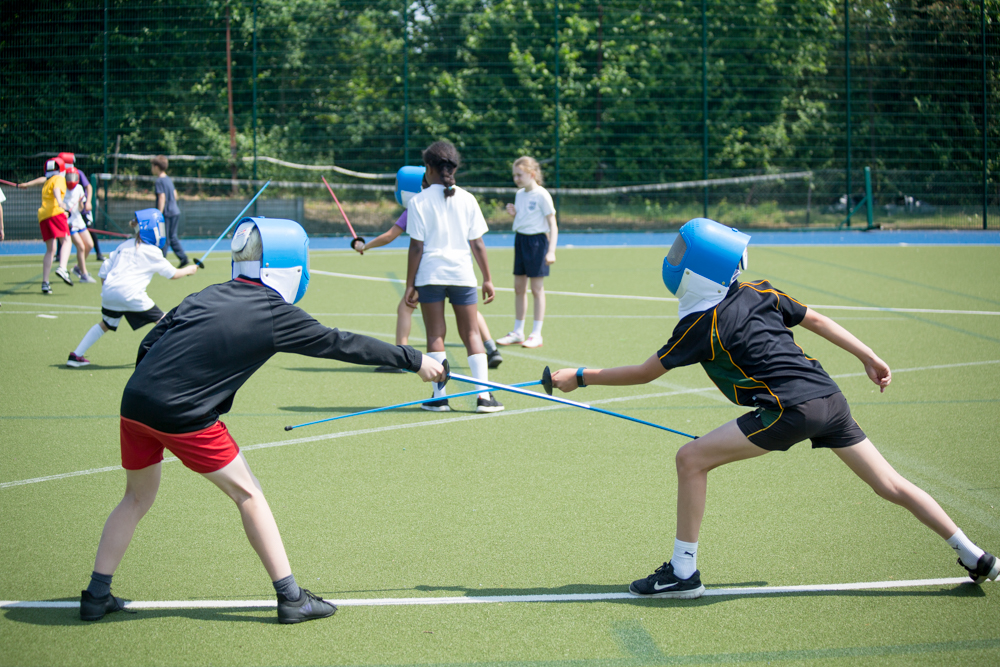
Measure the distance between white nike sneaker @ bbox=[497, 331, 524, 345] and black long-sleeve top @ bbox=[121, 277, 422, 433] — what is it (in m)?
6.47

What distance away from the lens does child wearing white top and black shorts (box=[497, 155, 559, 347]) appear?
10.4 meters

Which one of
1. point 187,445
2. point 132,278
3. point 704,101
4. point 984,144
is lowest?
point 187,445

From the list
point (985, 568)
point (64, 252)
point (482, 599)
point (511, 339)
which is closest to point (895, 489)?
point (985, 568)

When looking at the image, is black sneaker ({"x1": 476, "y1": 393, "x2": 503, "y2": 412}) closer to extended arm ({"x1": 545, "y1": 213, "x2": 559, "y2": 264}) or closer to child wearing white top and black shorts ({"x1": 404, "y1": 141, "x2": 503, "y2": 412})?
child wearing white top and black shorts ({"x1": 404, "y1": 141, "x2": 503, "y2": 412})

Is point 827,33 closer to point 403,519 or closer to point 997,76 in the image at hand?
point 997,76

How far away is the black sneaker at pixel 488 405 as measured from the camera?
7.52m

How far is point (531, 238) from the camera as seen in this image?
10.5m

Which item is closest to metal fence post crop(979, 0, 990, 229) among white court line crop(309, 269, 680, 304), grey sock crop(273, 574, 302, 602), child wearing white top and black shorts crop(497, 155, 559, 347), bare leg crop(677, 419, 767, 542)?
white court line crop(309, 269, 680, 304)

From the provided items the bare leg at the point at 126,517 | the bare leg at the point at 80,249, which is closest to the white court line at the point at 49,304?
the bare leg at the point at 80,249

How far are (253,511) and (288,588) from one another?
358mm

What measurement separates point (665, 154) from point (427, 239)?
2061 cm

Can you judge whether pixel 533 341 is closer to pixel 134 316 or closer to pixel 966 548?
pixel 134 316

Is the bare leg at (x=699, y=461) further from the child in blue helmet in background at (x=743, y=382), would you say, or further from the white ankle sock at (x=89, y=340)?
the white ankle sock at (x=89, y=340)

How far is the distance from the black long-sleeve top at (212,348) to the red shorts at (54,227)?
12.1 metres
